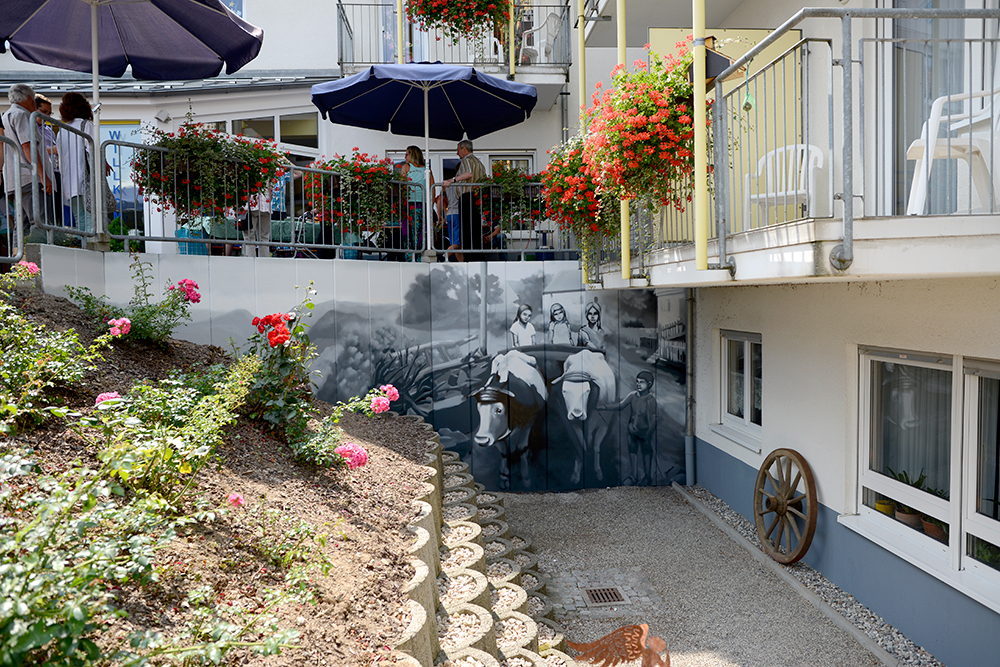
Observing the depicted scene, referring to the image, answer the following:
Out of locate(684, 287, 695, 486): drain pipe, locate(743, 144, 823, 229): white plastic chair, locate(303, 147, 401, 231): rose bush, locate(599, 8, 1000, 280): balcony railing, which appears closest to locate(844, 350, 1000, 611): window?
locate(599, 8, 1000, 280): balcony railing

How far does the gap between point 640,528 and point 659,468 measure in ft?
5.60

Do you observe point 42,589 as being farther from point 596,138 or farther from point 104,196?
Result: point 104,196

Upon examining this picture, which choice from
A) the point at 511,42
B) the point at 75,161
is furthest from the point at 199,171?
the point at 511,42

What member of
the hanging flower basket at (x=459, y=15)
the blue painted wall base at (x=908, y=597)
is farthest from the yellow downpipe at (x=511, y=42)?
the blue painted wall base at (x=908, y=597)

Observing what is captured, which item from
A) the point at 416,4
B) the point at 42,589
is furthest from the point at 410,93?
the point at 42,589

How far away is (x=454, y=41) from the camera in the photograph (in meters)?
9.76

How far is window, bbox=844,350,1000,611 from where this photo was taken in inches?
170

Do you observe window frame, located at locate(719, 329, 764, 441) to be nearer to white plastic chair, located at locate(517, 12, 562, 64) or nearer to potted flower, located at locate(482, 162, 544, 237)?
potted flower, located at locate(482, 162, 544, 237)

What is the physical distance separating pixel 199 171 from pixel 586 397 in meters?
5.06

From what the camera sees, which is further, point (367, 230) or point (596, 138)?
point (367, 230)

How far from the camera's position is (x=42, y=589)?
1.70m

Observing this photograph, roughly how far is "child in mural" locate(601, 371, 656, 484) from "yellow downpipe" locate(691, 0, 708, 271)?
4.93 m

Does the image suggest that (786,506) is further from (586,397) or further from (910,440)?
(586,397)

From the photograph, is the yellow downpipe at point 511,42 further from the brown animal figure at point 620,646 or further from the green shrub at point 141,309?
the brown animal figure at point 620,646
